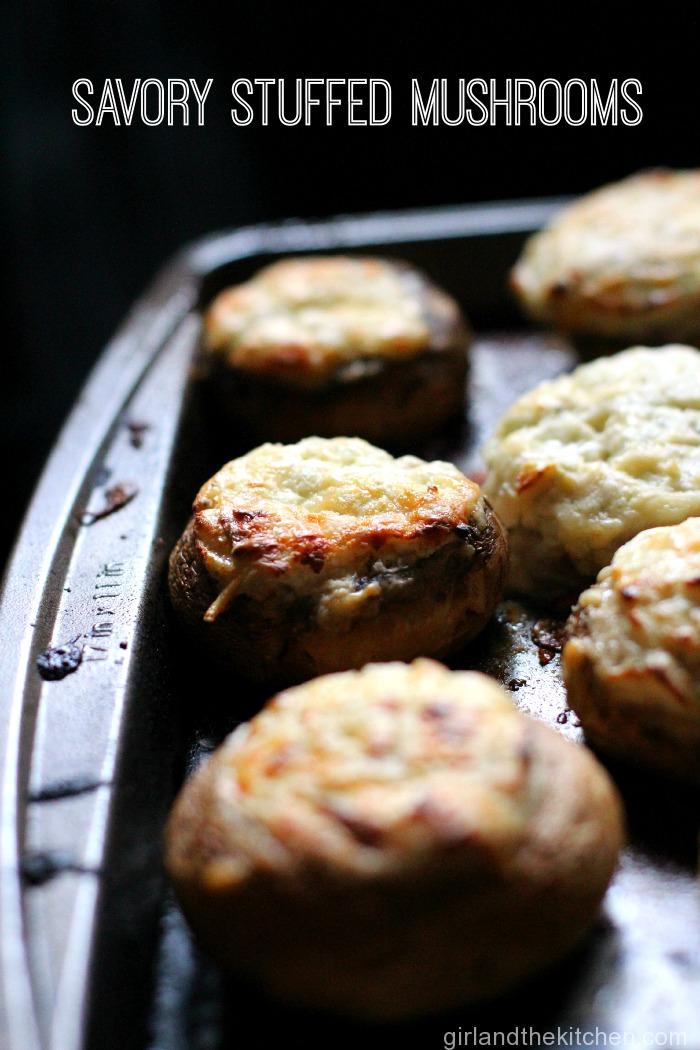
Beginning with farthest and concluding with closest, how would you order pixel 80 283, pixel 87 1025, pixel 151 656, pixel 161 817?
pixel 80 283 → pixel 151 656 → pixel 161 817 → pixel 87 1025

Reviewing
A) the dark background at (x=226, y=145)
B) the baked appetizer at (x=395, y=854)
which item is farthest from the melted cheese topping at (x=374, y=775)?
the dark background at (x=226, y=145)

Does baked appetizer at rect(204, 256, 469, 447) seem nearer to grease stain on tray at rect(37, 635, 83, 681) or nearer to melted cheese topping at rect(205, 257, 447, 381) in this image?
melted cheese topping at rect(205, 257, 447, 381)

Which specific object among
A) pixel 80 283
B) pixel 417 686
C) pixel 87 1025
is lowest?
pixel 87 1025

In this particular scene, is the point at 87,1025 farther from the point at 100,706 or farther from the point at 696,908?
the point at 696,908

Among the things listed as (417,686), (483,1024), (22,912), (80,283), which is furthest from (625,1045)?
(80,283)

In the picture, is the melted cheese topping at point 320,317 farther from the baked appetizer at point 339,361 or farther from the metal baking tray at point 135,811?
the metal baking tray at point 135,811
